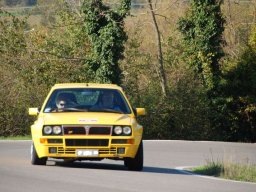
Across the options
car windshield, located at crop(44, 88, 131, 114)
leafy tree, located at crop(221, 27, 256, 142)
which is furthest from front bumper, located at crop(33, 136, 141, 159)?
leafy tree, located at crop(221, 27, 256, 142)

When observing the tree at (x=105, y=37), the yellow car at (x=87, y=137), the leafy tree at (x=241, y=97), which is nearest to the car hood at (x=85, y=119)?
the yellow car at (x=87, y=137)

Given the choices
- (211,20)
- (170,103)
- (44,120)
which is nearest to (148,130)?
(170,103)

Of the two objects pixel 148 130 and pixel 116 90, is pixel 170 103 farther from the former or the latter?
pixel 116 90

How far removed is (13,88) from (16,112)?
187 cm

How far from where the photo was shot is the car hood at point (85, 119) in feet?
54.6

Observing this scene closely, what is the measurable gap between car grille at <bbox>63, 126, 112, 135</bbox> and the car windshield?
90 cm

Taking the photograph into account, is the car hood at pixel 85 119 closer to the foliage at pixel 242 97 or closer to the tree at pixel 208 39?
the tree at pixel 208 39

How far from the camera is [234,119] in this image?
148 feet

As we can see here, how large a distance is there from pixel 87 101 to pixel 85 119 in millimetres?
1414

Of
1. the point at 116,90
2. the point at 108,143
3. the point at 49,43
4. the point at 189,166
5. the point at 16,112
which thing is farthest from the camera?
the point at 49,43

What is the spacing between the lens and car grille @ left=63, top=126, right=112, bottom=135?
16594mm

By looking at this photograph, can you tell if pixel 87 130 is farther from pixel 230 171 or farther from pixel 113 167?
pixel 230 171

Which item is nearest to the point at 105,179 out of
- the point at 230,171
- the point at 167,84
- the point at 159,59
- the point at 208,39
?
the point at 230,171

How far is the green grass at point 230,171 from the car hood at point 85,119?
2020 millimetres
